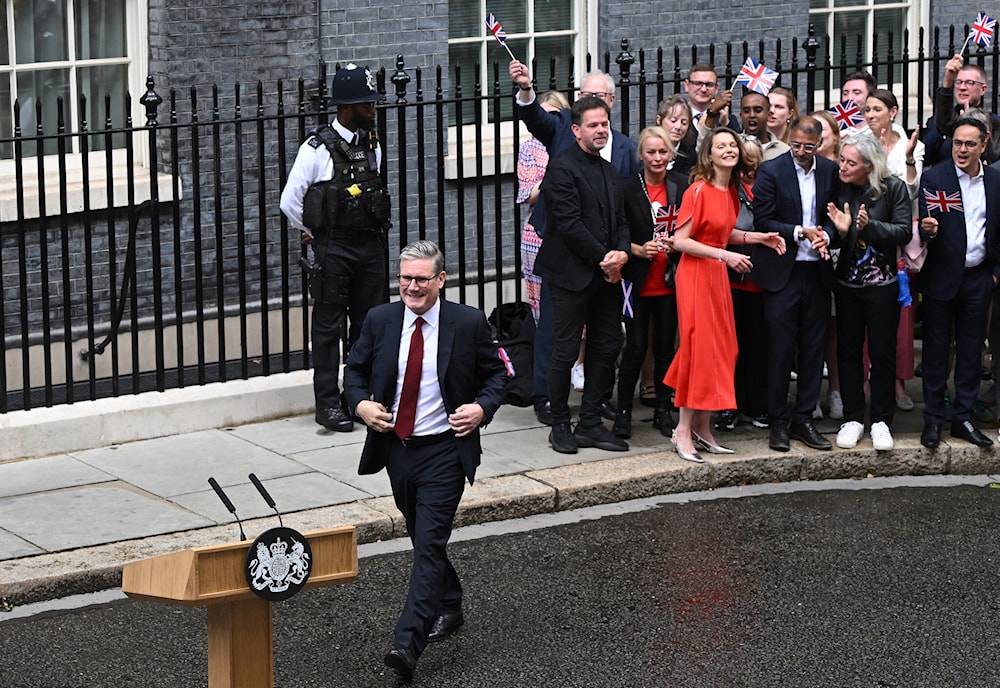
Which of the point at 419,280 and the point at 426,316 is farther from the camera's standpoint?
the point at 426,316

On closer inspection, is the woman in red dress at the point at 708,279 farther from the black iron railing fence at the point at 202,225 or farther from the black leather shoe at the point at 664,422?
the black iron railing fence at the point at 202,225

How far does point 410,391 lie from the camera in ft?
22.5

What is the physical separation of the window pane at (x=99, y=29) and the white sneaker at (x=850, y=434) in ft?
16.8

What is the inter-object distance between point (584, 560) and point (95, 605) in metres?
2.19

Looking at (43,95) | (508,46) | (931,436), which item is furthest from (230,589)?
(508,46)

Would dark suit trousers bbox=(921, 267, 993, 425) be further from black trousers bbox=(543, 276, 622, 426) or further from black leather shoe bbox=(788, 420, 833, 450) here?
black trousers bbox=(543, 276, 622, 426)

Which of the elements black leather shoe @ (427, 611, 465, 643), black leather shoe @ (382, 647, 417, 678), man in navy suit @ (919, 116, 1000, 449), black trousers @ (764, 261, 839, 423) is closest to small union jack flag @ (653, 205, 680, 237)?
black trousers @ (764, 261, 839, 423)

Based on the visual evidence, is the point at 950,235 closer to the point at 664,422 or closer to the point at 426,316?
the point at 664,422

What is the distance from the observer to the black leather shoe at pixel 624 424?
9.95 metres

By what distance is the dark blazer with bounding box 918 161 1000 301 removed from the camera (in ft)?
31.6

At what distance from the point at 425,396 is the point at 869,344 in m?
3.74

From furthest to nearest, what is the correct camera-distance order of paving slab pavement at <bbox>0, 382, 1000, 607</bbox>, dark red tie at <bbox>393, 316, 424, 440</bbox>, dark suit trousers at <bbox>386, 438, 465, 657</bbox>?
paving slab pavement at <bbox>0, 382, 1000, 607</bbox> < dark red tie at <bbox>393, 316, 424, 440</bbox> < dark suit trousers at <bbox>386, 438, 465, 657</bbox>

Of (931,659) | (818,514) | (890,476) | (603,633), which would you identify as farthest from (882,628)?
(890,476)

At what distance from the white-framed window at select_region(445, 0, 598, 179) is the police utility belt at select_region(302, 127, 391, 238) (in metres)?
2.82
